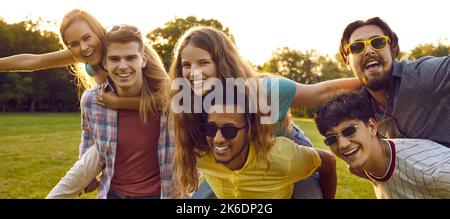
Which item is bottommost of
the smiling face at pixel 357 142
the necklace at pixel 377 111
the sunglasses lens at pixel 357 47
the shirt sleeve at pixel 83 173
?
the shirt sleeve at pixel 83 173

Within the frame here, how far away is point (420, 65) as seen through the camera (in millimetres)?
1455

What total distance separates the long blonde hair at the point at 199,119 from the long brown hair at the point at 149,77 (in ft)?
0.24

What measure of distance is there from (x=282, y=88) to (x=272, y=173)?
0.30 metres

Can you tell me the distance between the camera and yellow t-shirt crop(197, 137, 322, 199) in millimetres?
1586

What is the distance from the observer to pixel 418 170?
146 cm

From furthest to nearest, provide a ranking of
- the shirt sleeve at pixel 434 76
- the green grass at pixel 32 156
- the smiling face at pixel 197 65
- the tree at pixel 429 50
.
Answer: the green grass at pixel 32 156, the tree at pixel 429 50, the smiling face at pixel 197 65, the shirt sleeve at pixel 434 76

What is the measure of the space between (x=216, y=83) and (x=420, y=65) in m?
0.66

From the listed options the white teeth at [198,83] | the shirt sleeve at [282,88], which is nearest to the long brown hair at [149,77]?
the white teeth at [198,83]

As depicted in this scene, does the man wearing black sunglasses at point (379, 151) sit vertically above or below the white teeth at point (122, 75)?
below

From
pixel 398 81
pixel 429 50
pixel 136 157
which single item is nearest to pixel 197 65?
pixel 136 157

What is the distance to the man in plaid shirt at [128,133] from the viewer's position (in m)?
1.63

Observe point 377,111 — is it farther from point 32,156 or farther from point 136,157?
point 32,156

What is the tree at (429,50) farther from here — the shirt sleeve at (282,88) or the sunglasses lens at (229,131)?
the sunglasses lens at (229,131)

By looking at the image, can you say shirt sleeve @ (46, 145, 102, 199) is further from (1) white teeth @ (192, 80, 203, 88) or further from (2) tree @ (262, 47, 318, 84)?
(2) tree @ (262, 47, 318, 84)
